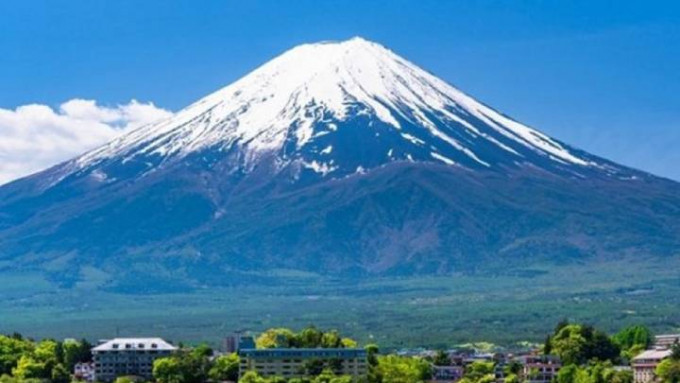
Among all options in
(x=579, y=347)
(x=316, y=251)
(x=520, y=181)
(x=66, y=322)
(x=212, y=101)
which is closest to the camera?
(x=579, y=347)

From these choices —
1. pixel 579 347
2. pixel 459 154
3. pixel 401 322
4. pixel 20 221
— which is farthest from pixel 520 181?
pixel 579 347

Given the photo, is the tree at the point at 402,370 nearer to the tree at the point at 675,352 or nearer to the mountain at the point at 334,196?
the tree at the point at 675,352

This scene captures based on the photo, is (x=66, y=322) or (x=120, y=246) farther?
(x=120, y=246)

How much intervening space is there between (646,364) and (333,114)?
123 metres

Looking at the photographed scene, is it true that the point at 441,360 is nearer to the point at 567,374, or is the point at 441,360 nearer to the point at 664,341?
the point at 567,374

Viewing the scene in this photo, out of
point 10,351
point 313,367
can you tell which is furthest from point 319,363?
point 10,351

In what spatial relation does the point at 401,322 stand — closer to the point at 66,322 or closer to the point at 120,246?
the point at 66,322

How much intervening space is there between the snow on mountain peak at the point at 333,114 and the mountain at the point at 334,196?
0.28 metres

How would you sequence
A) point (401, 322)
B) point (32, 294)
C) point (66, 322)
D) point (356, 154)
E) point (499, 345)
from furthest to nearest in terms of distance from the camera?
point (356, 154), point (32, 294), point (66, 322), point (401, 322), point (499, 345)

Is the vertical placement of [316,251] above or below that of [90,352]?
above

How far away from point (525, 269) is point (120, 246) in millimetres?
36761

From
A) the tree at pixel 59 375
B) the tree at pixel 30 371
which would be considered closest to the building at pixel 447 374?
the tree at pixel 59 375

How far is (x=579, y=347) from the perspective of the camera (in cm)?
5903

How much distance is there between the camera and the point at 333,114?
176625mm
